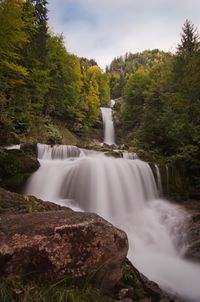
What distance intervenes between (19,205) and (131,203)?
620 cm

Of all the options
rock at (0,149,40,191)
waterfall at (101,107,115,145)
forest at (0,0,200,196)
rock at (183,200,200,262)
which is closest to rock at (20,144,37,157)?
forest at (0,0,200,196)

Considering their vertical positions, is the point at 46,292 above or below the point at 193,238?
above

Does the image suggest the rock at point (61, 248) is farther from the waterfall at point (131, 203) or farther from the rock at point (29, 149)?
the rock at point (29, 149)

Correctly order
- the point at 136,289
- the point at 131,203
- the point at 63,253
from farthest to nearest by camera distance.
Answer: the point at 131,203, the point at 136,289, the point at 63,253

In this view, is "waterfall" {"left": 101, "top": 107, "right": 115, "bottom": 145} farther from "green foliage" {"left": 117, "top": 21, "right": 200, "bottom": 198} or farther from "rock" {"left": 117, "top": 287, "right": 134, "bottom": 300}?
"rock" {"left": 117, "top": 287, "right": 134, "bottom": 300}

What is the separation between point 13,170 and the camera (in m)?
11.0

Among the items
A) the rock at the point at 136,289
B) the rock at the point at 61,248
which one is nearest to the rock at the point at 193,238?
the rock at the point at 136,289

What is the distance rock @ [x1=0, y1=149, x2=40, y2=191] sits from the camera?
35.6ft

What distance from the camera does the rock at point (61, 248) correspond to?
3.38 metres

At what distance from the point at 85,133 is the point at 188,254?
23.7 metres

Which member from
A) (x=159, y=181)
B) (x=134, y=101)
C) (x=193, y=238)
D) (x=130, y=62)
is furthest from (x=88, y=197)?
(x=130, y=62)

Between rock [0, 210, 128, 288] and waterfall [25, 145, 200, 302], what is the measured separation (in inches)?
97.2

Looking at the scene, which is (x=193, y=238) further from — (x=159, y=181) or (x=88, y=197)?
(x=159, y=181)

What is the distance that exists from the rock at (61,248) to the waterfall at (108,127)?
2833 cm
